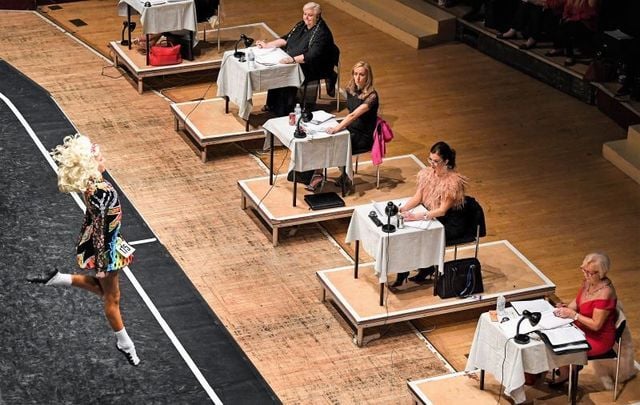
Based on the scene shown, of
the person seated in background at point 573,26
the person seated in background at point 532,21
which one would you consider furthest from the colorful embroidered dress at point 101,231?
the person seated in background at point 532,21

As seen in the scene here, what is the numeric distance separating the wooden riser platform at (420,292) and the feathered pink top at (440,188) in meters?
0.60

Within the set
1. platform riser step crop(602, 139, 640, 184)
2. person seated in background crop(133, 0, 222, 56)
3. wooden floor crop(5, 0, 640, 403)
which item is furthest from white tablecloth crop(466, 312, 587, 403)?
person seated in background crop(133, 0, 222, 56)

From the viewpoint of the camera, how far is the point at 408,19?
1432 centimetres

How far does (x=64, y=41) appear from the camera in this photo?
545 inches

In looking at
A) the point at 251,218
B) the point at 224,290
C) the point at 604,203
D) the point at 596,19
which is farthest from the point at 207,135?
the point at 596,19

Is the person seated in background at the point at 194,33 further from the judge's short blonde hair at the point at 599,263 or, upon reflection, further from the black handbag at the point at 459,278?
the judge's short blonde hair at the point at 599,263

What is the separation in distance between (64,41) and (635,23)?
19.6 ft

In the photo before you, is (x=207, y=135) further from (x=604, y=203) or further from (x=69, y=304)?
(x=604, y=203)

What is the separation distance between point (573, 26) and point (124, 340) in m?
6.39

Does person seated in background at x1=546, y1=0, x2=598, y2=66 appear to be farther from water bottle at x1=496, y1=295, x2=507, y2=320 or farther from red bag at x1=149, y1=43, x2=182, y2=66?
water bottle at x1=496, y1=295, x2=507, y2=320

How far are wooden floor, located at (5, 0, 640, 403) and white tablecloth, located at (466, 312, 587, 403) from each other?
0.75 metres

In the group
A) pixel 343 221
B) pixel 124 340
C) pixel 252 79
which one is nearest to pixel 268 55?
pixel 252 79

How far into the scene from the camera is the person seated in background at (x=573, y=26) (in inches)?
490

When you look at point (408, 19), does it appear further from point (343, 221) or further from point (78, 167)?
point (78, 167)
